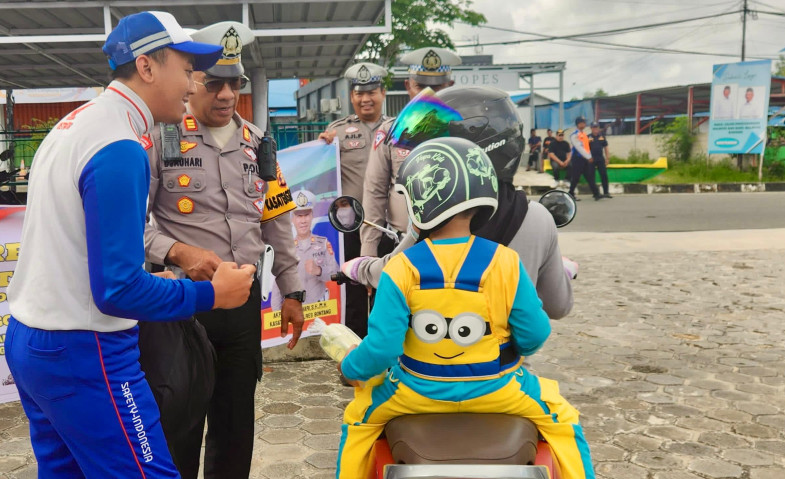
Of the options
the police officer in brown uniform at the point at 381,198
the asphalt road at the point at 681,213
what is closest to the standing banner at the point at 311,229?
the police officer in brown uniform at the point at 381,198

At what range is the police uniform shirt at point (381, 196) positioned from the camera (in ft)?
14.6

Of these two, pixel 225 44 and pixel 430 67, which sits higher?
pixel 430 67

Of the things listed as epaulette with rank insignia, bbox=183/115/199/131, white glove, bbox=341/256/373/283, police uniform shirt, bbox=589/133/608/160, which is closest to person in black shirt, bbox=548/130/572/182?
police uniform shirt, bbox=589/133/608/160

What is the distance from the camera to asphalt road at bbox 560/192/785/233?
13680 millimetres

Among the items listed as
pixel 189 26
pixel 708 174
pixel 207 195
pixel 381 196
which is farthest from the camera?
pixel 708 174

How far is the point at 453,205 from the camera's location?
6.72ft

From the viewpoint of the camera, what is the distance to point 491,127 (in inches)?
97.5

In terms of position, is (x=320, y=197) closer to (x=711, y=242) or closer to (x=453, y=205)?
(x=453, y=205)

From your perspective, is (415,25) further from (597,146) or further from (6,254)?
(6,254)

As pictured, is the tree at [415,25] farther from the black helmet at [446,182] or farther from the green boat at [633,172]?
the black helmet at [446,182]

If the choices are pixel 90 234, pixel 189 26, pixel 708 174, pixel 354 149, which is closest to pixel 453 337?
pixel 90 234

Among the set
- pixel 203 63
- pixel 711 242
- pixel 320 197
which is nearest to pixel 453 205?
pixel 203 63

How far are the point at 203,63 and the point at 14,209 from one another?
3.11 m

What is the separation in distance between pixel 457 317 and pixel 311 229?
3.67 m
